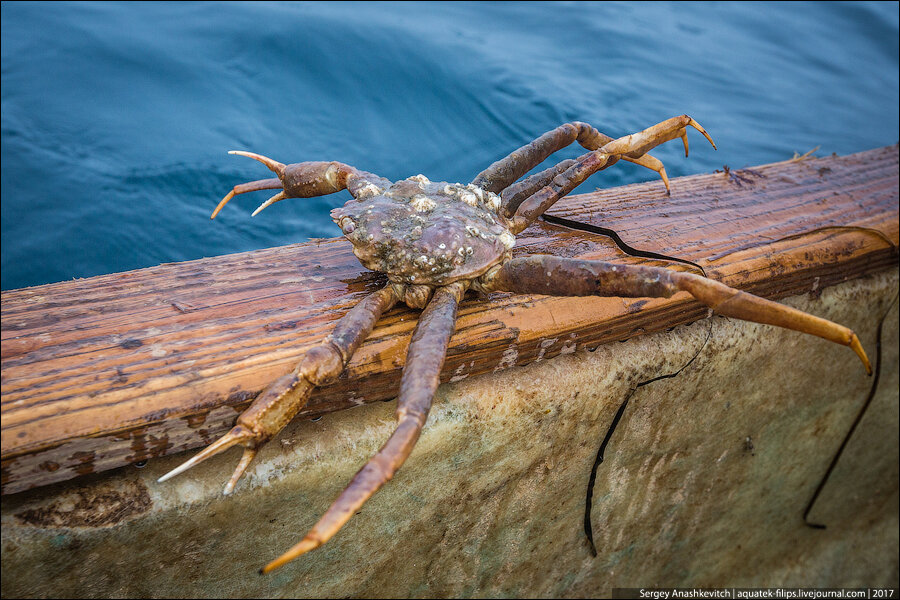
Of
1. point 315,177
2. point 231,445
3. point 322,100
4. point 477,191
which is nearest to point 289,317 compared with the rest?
point 231,445

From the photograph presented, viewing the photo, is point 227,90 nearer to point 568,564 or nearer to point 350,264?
point 350,264

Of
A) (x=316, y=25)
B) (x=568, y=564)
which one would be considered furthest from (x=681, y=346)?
(x=316, y=25)

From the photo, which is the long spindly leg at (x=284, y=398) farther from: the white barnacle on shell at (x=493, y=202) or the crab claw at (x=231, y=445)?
the white barnacle on shell at (x=493, y=202)

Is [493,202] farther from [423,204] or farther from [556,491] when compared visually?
[556,491]

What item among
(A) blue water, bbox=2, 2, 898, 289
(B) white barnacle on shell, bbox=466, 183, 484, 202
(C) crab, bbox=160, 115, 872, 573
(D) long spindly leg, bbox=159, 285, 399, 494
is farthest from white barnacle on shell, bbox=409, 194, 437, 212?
(A) blue water, bbox=2, 2, 898, 289

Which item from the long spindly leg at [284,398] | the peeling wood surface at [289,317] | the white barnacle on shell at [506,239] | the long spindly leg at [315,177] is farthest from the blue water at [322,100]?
the long spindly leg at [284,398]

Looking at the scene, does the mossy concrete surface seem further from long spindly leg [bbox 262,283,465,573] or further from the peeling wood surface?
long spindly leg [bbox 262,283,465,573]
